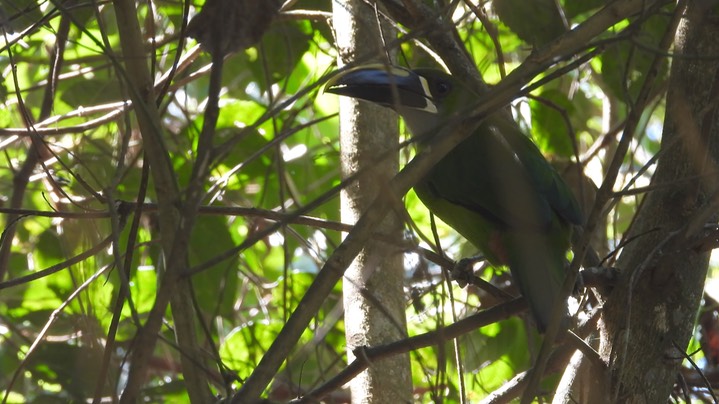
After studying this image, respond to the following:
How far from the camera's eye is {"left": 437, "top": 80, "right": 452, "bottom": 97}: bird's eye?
3.50 meters

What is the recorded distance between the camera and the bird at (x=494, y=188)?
2.80 metres

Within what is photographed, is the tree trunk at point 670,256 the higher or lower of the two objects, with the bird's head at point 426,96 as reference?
lower

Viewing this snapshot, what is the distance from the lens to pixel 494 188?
321cm

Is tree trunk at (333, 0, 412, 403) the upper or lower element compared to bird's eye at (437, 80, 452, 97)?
lower

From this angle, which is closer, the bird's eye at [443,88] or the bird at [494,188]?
the bird at [494,188]

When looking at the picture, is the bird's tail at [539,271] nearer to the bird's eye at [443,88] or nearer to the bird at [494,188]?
the bird at [494,188]

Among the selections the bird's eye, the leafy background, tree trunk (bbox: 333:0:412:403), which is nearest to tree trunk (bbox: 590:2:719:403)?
the leafy background

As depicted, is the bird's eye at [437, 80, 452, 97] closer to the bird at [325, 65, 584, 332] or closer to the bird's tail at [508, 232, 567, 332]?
the bird at [325, 65, 584, 332]

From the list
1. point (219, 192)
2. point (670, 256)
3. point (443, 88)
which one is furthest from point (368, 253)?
→ point (443, 88)

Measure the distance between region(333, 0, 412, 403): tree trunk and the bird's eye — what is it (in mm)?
469

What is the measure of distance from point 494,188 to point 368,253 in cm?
74

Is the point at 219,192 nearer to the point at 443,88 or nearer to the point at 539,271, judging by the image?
the point at 539,271

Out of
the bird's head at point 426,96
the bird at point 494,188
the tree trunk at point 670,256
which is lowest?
A: the tree trunk at point 670,256

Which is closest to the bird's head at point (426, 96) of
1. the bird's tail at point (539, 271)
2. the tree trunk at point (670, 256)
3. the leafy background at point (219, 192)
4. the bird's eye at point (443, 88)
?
the bird's eye at point (443, 88)
